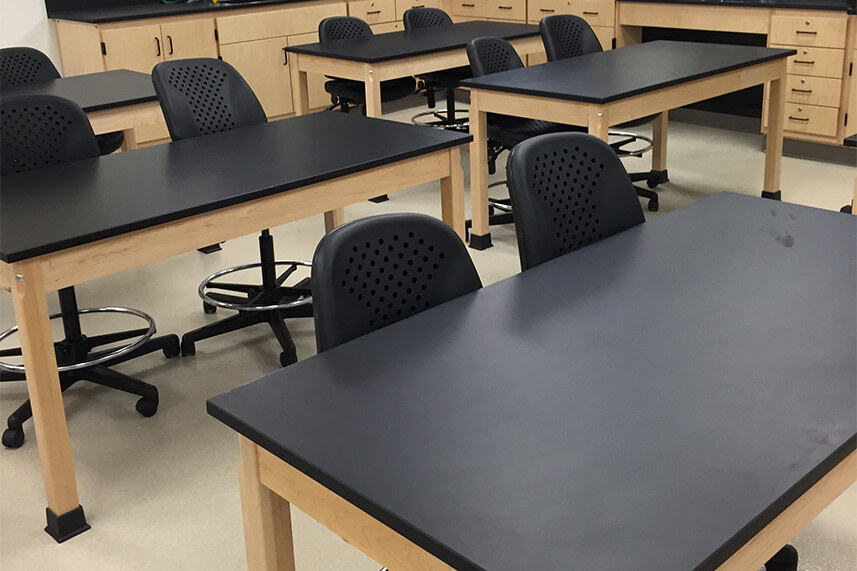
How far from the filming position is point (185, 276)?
4035 millimetres

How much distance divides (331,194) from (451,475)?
160 centimetres

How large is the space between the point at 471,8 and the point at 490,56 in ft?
10.7

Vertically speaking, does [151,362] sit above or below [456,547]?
below

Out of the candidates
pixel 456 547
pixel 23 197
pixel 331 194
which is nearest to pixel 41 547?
pixel 23 197

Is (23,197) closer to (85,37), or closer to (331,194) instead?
(331,194)

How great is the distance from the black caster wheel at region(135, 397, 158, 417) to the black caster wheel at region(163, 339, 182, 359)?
39cm

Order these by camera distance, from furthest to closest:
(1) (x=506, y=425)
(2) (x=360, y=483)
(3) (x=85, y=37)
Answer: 1. (3) (x=85, y=37)
2. (1) (x=506, y=425)
3. (2) (x=360, y=483)

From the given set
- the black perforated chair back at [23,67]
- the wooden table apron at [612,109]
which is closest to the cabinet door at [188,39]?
the black perforated chair back at [23,67]

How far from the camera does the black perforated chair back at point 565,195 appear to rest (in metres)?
2.06

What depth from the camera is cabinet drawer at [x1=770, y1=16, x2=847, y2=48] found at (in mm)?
5142

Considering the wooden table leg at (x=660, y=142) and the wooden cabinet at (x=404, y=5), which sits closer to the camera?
the wooden table leg at (x=660, y=142)

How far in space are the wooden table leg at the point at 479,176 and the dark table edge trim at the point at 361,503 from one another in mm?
2884

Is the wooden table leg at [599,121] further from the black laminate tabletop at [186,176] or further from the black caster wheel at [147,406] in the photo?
the black caster wheel at [147,406]

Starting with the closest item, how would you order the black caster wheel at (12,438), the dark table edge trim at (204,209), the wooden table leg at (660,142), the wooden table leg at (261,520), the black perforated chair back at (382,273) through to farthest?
the wooden table leg at (261,520), the black perforated chair back at (382,273), the dark table edge trim at (204,209), the black caster wheel at (12,438), the wooden table leg at (660,142)
